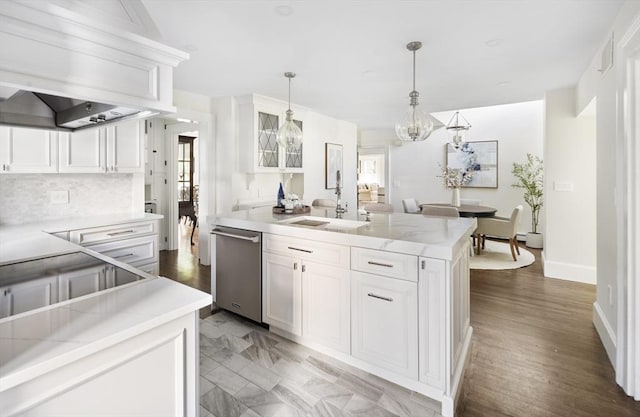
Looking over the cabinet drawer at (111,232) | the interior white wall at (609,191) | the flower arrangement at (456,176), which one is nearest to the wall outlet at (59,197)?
the cabinet drawer at (111,232)

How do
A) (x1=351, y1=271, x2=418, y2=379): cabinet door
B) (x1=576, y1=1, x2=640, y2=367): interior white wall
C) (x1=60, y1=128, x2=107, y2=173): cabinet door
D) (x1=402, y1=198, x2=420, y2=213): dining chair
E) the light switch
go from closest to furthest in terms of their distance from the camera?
(x1=351, y1=271, x2=418, y2=379): cabinet door < (x1=576, y1=1, x2=640, y2=367): interior white wall < (x1=60, y1=128, x2=107, y2=173): cabinet door < the light switch < (x1=402, y1=198, x2=420, y2=213): dining chair

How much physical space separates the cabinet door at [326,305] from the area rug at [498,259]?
317 cm

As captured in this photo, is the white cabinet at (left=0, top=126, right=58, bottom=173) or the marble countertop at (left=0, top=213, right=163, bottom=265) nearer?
the marble countertop at (left=0, top=213, right=163, bottom=265)

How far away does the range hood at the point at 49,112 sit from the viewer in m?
1.37

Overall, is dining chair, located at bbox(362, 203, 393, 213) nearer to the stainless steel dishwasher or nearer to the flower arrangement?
the stainless steel dishwasher

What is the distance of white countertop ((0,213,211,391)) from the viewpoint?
2.39 feet

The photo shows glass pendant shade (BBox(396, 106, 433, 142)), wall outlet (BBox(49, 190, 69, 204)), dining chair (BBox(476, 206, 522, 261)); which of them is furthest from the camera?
dining chair (BBox(476, 206, 522, 261))

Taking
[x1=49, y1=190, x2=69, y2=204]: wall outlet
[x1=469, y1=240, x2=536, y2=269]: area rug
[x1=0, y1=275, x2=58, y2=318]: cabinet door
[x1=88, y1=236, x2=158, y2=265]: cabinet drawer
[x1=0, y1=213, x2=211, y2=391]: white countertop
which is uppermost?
[x1=49, y1=190, x2=69, y2=204]: wall outlet

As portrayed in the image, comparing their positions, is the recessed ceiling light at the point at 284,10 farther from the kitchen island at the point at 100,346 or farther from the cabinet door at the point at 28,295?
the cabinet door at the point at 28,295

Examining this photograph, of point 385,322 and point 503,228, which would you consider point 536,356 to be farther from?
point 503,228

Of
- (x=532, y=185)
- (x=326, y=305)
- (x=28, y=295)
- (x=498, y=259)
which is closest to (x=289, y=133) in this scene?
(x=326, y=305)

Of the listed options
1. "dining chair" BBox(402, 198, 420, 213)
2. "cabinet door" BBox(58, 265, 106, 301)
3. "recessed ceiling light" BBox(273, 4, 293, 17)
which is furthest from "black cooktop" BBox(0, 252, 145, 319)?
"dining chair" BBox(402, 198, 420, 213)

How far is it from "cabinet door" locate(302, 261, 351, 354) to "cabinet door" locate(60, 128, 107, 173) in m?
2.14

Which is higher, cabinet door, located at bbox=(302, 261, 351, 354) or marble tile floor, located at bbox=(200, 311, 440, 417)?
cabinet door, located at bbox=(302, 261, 351, 354)
